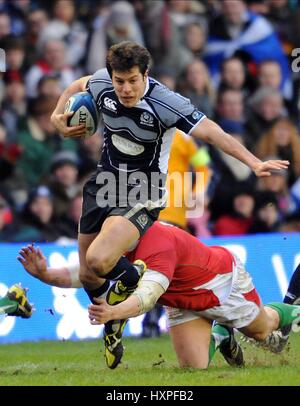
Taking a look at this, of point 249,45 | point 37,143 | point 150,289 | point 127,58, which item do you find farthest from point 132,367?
point 249,45

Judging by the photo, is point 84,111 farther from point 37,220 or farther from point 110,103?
point 37,220

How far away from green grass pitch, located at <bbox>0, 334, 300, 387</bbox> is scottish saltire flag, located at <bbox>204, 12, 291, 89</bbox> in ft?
16.8

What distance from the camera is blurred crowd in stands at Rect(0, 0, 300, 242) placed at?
1375cm

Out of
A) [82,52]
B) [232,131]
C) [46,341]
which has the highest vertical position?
[82,52]

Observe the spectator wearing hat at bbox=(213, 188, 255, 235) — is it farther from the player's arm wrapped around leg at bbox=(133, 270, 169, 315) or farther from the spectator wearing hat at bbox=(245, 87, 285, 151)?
the player's arm wrapped around leg at bbox=(133, 270, 169, 315)

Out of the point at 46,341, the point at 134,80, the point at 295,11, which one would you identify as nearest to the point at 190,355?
the point at 134,80

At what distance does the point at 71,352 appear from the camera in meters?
10.4

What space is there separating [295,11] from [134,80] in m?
8.06

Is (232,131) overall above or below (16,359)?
above

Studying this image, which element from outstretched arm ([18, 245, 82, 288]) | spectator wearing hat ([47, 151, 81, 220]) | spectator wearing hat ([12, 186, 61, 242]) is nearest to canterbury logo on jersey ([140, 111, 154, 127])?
outstretched arm ([18, 245, 82, 288])

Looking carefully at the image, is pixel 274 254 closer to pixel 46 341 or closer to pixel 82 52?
pixel 46 341

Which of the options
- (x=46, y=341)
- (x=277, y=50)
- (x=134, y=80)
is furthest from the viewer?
(x=277, y=50)

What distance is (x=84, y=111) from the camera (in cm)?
906

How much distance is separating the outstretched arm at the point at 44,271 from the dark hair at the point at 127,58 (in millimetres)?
1461
